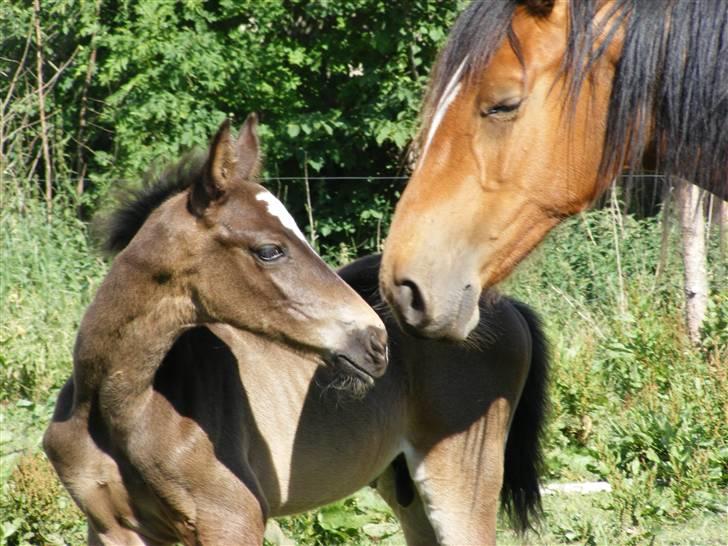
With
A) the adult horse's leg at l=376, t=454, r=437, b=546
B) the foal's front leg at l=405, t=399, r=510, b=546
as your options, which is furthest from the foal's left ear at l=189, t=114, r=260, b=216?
the adult horse's leg at l=376, t=454, r=437, b=546

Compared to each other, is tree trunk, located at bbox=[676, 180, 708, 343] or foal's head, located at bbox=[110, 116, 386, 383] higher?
foal's head, located at bbox=[110, 116, 386, 383]

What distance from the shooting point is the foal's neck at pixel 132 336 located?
3.43m

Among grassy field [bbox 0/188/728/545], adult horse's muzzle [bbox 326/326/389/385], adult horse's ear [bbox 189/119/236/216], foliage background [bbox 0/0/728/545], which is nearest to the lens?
adult horse's muzzle [bbox 326/326/389/385]

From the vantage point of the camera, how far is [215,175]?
3.42m

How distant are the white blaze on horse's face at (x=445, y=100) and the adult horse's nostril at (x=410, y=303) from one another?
1.22 feet

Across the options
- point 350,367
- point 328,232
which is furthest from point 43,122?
point 350,367

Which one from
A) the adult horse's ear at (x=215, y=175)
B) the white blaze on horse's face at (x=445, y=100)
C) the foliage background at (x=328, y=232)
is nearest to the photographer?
the white blaze on horse's face at (x=445, y=100)

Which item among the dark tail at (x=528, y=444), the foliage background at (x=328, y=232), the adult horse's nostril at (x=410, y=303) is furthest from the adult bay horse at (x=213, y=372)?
the dark tail at (x=528, y=444)

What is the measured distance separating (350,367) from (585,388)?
3334 millimetres

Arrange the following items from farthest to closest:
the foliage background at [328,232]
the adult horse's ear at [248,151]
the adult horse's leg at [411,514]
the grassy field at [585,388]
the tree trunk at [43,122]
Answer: the tree trunk at [43,122]
the foliage background at [328,232]
the grassy field at [585,388]
the adult horse's leg at [411,514]
the adult horse's ear at [248,151]

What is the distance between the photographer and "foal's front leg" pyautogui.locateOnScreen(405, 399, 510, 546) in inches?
166

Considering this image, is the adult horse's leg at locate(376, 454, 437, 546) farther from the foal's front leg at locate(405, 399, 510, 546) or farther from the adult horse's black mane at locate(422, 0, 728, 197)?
the adult horse's black mane at locate(422, 0, 728, 197)

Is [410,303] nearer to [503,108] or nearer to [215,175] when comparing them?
[503,108]

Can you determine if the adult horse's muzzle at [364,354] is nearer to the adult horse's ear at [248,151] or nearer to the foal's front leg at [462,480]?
the adult horse's ear at [248,151]
